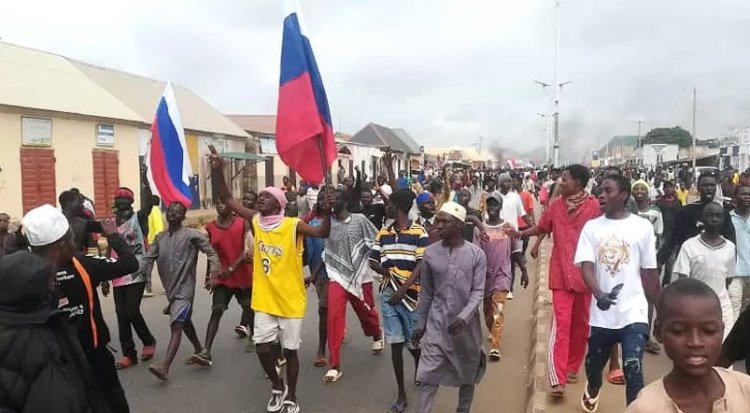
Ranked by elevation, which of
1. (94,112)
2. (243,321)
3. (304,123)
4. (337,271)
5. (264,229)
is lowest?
(243,321)

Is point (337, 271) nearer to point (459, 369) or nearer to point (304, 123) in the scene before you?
point (304, 123)

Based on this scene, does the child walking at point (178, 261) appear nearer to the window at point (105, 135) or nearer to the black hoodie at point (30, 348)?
the black hoodie at point (30, 348)

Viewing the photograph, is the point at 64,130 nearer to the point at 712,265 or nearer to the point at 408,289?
the point at 408,289

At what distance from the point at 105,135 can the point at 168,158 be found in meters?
14.4

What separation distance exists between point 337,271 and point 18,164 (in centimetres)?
1345

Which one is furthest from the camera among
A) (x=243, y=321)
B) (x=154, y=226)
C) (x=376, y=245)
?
(x=154, y=226)

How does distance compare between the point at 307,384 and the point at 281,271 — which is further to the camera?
the point at 307,384

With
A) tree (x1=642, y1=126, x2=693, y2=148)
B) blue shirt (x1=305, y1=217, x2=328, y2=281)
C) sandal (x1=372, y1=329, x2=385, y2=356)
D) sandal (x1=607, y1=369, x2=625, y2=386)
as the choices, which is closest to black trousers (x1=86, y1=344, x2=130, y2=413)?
Result: blue shirt (x1=305, y1=217, x2=328, y2=281)

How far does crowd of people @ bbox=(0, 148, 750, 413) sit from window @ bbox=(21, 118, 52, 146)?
1094cm

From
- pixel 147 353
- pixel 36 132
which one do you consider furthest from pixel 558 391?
pixel 36 132

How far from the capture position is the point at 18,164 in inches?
668

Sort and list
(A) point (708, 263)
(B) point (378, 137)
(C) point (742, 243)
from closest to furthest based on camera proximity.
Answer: (A) point (708, 263), (C) point (742, 243), (B) point (378, 137)

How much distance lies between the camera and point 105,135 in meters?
20.4

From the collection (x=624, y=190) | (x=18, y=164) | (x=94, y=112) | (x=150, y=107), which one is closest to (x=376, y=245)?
(x=624, y=190)
